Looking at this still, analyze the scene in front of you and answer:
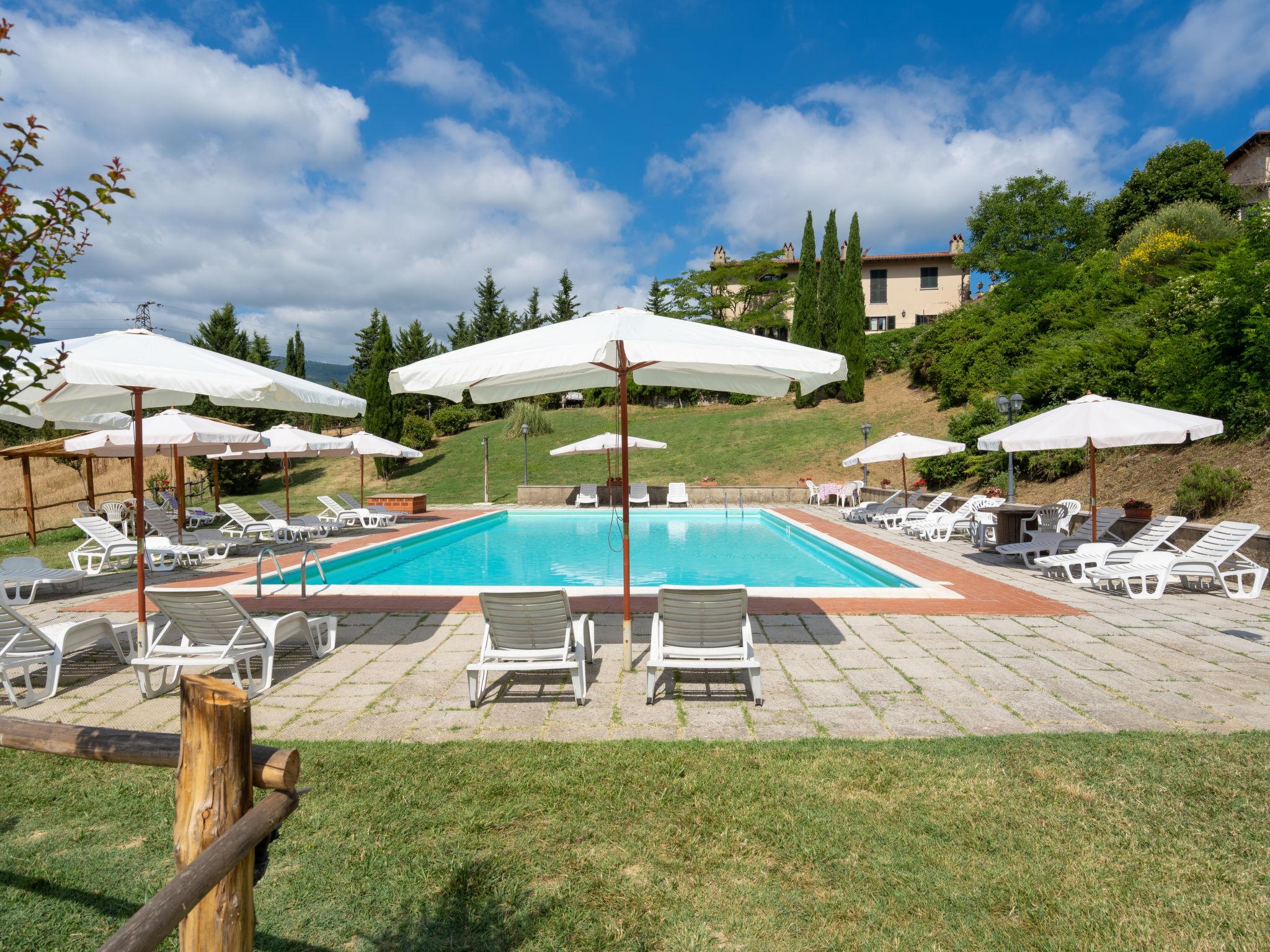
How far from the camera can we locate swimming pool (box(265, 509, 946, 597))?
364 inches

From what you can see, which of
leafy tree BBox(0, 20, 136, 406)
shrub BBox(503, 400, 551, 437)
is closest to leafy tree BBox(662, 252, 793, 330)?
shrub BBox(503, 400, 551, 437)

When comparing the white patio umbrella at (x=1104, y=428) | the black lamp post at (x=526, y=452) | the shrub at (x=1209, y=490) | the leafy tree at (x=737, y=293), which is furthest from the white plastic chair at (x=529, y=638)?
the leafy tree at (x=737, y=293)

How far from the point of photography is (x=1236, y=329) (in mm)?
12219

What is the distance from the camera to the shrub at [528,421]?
98.0ft

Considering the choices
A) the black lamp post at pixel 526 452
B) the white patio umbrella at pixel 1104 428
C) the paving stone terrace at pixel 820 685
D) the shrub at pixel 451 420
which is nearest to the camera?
the paving stone terrace at pixel 820 685

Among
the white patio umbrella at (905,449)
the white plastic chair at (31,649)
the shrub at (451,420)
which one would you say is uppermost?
the shrub at (451,420)

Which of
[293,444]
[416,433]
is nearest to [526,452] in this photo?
[416,433]

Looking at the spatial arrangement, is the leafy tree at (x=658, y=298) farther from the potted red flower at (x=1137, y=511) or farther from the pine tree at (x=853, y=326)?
the potted red flower at (x=1137, y=511)

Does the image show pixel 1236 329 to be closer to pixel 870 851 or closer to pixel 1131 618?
pixel 1131 618

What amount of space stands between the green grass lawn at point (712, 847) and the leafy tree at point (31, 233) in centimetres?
201

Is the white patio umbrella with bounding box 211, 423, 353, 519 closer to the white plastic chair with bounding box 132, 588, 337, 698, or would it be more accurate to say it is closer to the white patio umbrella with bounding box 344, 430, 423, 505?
the white patio umbrella with bounding box 344, 430, 423, 505

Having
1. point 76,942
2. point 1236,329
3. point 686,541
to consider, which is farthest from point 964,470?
point 76,942

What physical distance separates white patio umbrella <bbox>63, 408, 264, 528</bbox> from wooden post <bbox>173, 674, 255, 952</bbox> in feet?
30.6

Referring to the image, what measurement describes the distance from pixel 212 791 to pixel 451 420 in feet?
106
